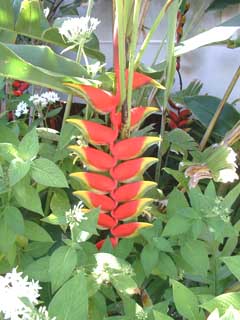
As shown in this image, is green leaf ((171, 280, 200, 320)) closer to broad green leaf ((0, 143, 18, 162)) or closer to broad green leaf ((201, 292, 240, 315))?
broad green leaf ((201, 292, 240, 315))

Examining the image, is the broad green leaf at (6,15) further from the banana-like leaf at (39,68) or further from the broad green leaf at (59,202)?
the broad green leaf at (59,202)

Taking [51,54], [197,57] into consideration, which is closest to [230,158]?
[51,54]

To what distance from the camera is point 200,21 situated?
1390mm

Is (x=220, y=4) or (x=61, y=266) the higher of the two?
(x=220, y=4)

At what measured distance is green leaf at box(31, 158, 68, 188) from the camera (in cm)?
54

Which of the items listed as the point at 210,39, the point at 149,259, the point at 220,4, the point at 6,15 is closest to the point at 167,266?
the point at 149,259

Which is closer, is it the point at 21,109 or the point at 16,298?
the point at 16,298

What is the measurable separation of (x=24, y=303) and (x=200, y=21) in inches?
46.2

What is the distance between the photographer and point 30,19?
2.60 ft

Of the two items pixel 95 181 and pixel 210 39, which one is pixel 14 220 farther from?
pixel 210 39

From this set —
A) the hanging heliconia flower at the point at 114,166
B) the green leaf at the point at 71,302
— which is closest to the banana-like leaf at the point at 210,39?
the hanging heliconia flower at the point at 114,166

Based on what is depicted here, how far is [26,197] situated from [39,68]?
0.16m

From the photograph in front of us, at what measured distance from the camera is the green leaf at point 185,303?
0.48 m

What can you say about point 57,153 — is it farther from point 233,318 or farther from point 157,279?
point 233,318
